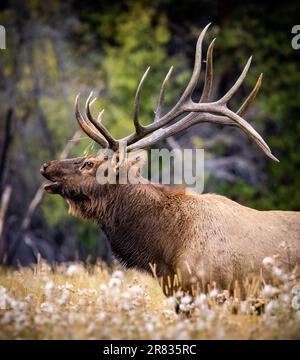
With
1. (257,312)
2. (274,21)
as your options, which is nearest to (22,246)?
(274,21)

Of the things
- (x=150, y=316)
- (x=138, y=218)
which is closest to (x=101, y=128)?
(x=138, y=218)

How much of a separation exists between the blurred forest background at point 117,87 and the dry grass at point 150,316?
9367 millimetres

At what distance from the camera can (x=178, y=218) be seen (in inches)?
266

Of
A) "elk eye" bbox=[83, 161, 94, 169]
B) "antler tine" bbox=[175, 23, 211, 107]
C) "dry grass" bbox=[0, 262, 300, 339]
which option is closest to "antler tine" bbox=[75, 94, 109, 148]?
"elk eye" bbox=[83, 161, 94, 169]

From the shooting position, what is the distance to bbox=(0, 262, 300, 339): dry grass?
16.7ft

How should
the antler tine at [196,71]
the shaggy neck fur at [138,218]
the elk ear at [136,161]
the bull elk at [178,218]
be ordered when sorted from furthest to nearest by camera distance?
1. the elk ear at [136,161]
2. the antler tine at [196,71]
3. the shaggy neck fur at [138,218]
4. the bull elk at [178,218]

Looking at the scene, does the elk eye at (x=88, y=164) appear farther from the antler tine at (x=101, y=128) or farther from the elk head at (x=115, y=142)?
the antler tine at (x=101, y=128)

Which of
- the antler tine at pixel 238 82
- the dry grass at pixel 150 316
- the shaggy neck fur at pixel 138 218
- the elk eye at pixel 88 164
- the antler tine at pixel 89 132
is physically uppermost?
the antler tine at pixel 238 82

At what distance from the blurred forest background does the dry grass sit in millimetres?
9367

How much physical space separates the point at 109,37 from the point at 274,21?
4.92m

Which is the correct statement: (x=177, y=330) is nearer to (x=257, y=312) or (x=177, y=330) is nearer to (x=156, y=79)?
(x=257, y=312)

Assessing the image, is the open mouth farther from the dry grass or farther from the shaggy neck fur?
the dry grass

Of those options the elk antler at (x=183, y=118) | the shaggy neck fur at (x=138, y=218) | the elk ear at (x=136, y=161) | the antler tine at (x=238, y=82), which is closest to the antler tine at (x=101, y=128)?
the elk antler at (x=183, y=118)

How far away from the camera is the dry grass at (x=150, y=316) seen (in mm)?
5078
